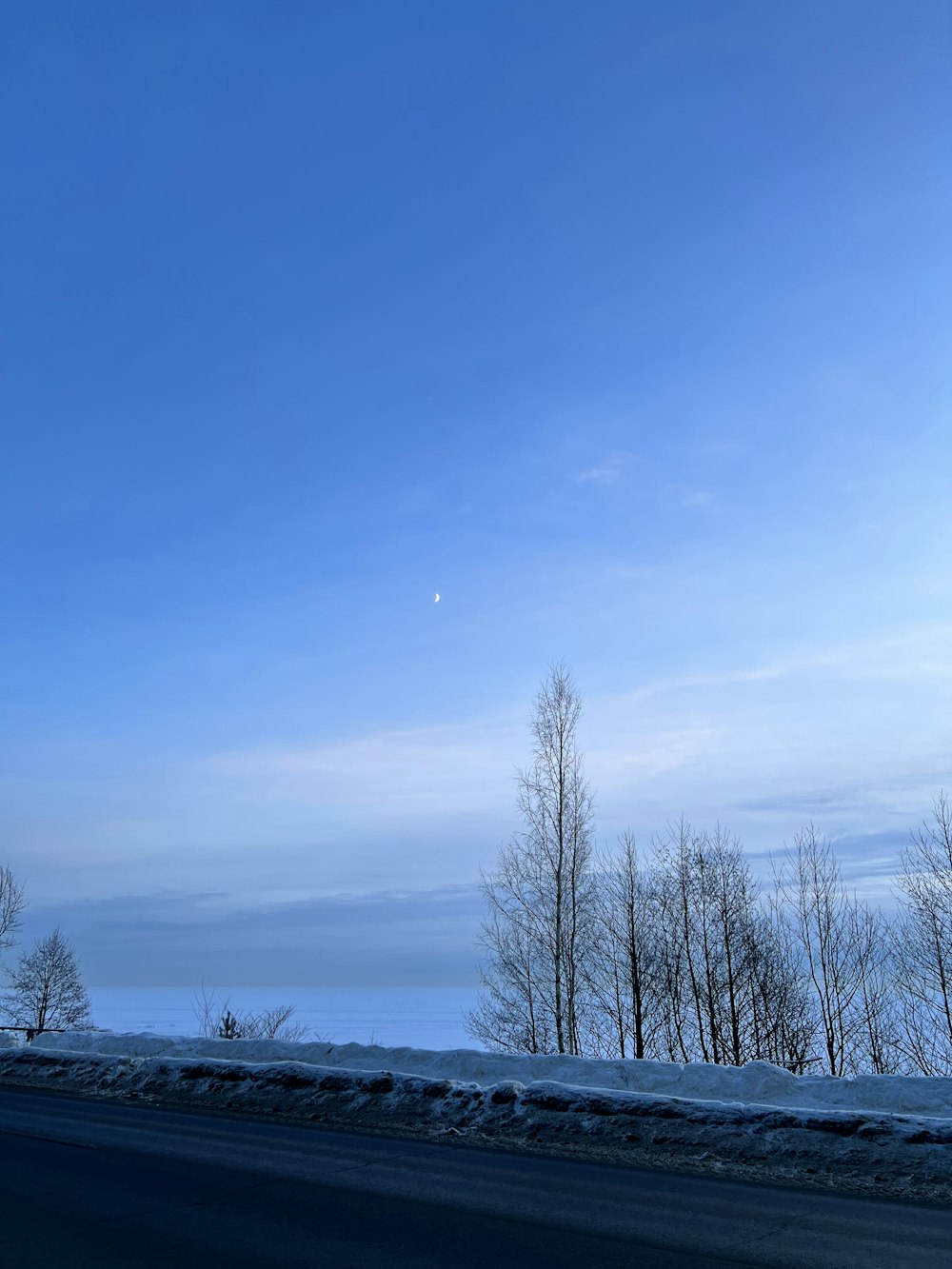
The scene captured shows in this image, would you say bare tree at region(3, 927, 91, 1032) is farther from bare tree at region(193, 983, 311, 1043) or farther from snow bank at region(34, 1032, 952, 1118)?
snow bank at region(34, 1032, 952, 1118)

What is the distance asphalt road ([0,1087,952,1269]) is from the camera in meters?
7.27

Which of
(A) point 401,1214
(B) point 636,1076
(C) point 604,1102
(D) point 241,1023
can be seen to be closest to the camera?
(A) point 401,1214

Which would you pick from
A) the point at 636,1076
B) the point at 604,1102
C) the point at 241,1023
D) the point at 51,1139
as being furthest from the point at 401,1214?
the point at 241,1023

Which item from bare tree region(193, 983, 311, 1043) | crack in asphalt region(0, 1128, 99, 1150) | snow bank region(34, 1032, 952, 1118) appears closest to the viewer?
crack in asphalt region(0, 1128, 99, 1150)

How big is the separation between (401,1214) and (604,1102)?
6.26 meters

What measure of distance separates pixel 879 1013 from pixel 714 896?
7079 millimetres

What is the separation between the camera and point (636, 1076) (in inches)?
632

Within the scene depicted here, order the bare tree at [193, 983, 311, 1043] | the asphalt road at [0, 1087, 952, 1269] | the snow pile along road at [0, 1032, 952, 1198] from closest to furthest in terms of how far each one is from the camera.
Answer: the asphalt road at [0, 1087, 952, 1269] → the snow pile along road at [0, 1032, 952, 1198] → the bare tree at [193, 983, 311, 1043]

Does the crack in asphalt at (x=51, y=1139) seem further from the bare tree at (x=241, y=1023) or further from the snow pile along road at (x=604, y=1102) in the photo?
the bare tree at (x=241, y=1023)

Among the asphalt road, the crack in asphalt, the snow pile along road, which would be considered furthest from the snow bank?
the crack in asphalt

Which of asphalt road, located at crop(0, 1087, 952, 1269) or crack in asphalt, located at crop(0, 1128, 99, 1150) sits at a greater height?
asphalt road, located at crop(0, 1087, 952, 1269)

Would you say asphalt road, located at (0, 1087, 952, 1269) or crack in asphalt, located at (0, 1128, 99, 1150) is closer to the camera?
asphalt road, located at (0, 1087, 952, 1269)

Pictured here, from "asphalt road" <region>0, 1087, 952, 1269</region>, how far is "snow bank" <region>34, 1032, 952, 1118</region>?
4014 millimetres

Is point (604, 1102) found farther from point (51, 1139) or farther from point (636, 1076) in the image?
point (51, 1139)
